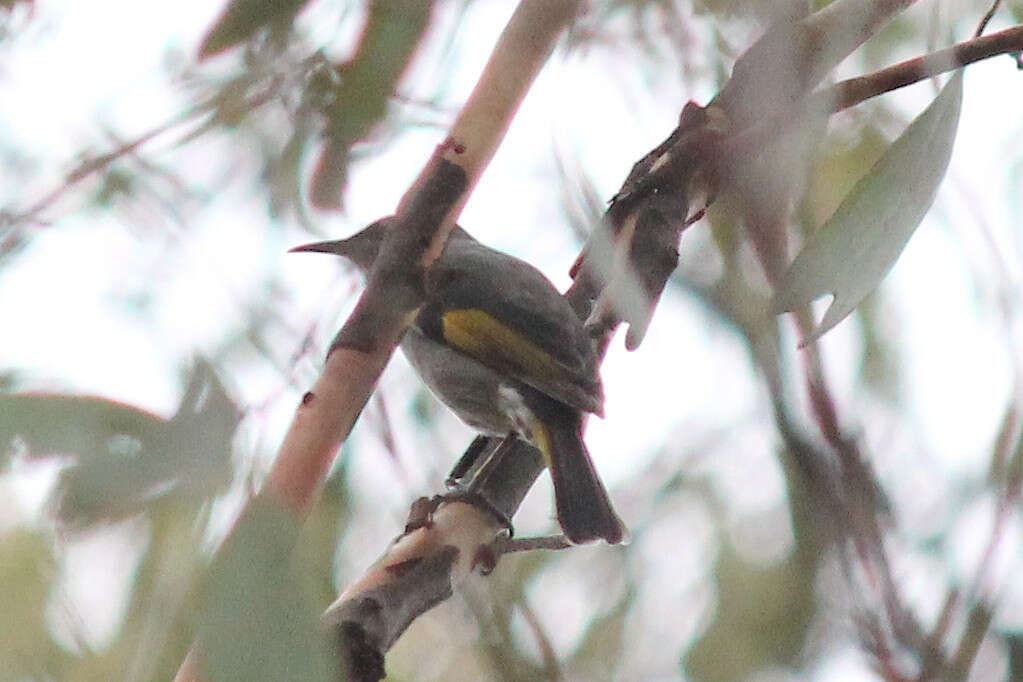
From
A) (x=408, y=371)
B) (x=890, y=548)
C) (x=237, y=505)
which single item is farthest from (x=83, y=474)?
(x=408, y=371)

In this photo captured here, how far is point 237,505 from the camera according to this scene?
99 cm

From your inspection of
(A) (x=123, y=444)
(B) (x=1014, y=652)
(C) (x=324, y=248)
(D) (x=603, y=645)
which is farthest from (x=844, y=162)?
(A) (x=123, y=444)

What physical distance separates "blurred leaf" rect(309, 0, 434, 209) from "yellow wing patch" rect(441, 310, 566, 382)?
112 cm

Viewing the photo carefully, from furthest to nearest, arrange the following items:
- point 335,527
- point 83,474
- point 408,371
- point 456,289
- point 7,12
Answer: point 408,371 < point 456,289 < point 335,527 < point 7,12 < point 83,474

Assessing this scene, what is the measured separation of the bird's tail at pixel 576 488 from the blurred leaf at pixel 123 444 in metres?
0.85

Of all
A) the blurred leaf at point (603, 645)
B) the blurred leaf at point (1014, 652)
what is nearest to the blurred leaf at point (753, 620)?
the blurred leaf at point (603, 645)

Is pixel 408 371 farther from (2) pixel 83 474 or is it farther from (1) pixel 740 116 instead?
(2) pixel 83 474

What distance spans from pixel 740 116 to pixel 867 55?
1.82ft

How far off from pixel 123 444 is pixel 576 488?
3.57 feet

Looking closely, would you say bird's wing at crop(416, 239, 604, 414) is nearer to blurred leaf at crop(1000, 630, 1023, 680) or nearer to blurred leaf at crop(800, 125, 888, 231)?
blurred leaf at crop(800, 125, 888, 231)

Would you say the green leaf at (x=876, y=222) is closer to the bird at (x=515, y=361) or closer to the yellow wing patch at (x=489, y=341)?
the bird at (x=515, y=361)

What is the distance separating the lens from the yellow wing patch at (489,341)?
2367mm

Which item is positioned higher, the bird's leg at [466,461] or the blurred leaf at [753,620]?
the bird's leg at [466,461]

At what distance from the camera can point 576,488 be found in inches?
78.9
